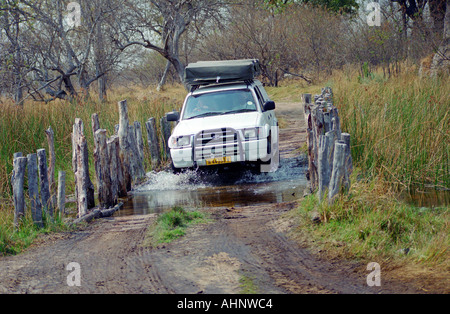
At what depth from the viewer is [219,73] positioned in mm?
11312

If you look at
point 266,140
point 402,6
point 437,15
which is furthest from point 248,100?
point 402,6

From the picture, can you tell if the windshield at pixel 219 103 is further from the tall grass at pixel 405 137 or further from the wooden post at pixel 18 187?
the wooden post at pixel 18 187

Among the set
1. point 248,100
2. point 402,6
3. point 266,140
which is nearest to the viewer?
point 266,140

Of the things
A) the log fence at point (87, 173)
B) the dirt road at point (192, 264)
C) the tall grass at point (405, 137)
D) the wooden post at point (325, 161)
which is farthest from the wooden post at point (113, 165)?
the tall grass at point (405, 137)

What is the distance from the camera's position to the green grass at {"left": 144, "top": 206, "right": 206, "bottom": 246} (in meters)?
6.36

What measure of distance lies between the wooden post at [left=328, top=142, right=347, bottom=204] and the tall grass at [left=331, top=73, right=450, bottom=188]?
764 mm

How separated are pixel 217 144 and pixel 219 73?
2.36 meters

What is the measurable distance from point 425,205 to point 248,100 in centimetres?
458

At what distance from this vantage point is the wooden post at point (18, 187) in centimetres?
709

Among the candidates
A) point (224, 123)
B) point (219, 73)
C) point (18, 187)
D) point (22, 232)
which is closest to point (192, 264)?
point (22, 232)

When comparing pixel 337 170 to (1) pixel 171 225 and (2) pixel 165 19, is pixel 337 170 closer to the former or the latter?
(1) pixel 171 225

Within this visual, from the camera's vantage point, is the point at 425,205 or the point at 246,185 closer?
the point at 425,205

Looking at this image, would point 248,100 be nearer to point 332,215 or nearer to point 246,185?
point 246,185

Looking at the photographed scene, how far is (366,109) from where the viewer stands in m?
9.62
